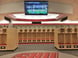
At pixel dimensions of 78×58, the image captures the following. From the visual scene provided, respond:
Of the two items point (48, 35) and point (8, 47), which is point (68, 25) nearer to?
point (48, 35)

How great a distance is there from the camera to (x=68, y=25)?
2122cm

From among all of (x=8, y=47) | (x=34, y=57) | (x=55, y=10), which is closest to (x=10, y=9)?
(x=55, y=10)

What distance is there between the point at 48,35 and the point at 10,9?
16949 mm

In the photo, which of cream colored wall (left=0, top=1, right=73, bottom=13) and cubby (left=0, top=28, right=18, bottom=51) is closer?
cream colored wall (left=0, top=1, right=73, bottom=13)

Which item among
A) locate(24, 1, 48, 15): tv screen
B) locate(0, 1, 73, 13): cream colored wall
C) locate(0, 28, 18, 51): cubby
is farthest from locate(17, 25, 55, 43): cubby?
locate(0, 1, 73, 13): cream colored wall

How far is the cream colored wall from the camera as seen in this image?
12.3 feet

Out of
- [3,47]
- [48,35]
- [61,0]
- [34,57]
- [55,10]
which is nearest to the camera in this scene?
[61,0]

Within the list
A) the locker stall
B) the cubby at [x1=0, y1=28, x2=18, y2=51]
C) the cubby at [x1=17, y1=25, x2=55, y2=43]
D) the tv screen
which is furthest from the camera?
the cubby at [x1=17, y1=25, x2=55, y2=43]

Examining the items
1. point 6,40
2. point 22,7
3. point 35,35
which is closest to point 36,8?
point 22,7

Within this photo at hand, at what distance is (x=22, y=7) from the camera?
403cm

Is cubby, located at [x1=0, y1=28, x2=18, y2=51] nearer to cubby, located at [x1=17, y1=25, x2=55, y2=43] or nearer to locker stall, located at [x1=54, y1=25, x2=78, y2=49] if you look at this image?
locker stall, located at [x1=54, y1=25, x2=78, y2=49]

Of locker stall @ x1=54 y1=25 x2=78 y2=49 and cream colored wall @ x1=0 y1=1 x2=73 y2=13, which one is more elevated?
cream colored wall @ x1=0 y1=1 x2=73 y2=13

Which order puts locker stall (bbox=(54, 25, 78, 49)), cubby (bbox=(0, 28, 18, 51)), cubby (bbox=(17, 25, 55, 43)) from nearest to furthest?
cubby (bbox=(0, 28, 18, 51)) < locker stall (bbox=(54, 25, 78, 49)) < cubby (bbox=(17, 25, 55, 43))

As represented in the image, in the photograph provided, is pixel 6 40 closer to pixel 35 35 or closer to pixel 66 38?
pixel 66 38
